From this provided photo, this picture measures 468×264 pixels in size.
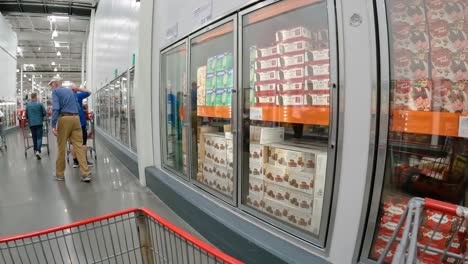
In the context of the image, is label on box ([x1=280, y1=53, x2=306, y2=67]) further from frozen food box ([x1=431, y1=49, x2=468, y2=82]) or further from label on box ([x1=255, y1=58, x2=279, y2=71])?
frozen food box ([x1=431, y1=49, x2=468, y2=82])

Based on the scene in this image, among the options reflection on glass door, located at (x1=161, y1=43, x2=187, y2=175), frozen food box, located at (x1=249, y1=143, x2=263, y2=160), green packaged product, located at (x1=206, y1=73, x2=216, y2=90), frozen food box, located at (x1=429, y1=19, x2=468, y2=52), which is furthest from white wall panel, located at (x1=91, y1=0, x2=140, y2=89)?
frozen food box, located at (x1=429, y1=19, x2=468, y2=52)

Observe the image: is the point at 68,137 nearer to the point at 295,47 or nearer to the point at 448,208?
the point at 295,47

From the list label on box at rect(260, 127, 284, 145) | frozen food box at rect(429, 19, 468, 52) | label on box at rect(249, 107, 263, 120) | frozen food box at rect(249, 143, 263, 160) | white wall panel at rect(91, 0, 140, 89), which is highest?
white wall panel at rect(91, 0, 140, 89)

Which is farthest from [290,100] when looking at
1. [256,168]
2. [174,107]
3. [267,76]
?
[174,107]

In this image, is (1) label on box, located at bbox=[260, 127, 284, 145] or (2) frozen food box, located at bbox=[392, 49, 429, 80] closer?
(2) frozen food box, located at bbox=[392, 49, 429, 80]

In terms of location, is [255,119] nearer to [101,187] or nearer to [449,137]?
[449,137]

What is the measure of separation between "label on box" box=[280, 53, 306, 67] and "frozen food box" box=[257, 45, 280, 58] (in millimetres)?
95

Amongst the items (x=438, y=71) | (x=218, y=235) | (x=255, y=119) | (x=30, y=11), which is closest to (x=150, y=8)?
(x=255, y=119)

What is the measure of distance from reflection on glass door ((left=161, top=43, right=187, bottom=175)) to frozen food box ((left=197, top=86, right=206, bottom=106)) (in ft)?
1.20

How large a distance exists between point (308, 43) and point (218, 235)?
69.1 inches

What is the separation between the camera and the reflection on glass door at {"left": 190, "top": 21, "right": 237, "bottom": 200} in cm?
309

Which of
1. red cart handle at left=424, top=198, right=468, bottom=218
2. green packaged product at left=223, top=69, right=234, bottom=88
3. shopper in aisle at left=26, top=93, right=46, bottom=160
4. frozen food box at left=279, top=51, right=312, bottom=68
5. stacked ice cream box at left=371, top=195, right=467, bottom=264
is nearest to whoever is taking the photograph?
red cart handle at left=424, top=198, right=468, bottom=218

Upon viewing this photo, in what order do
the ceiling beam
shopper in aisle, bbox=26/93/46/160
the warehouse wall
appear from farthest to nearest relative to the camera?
the ceiling beam < the warehouse wall < shopper in aisle, bbox=26/93/46/160

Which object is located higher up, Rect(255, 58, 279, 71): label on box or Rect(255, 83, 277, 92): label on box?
Rect(255, 58, 279, 71): label on box
